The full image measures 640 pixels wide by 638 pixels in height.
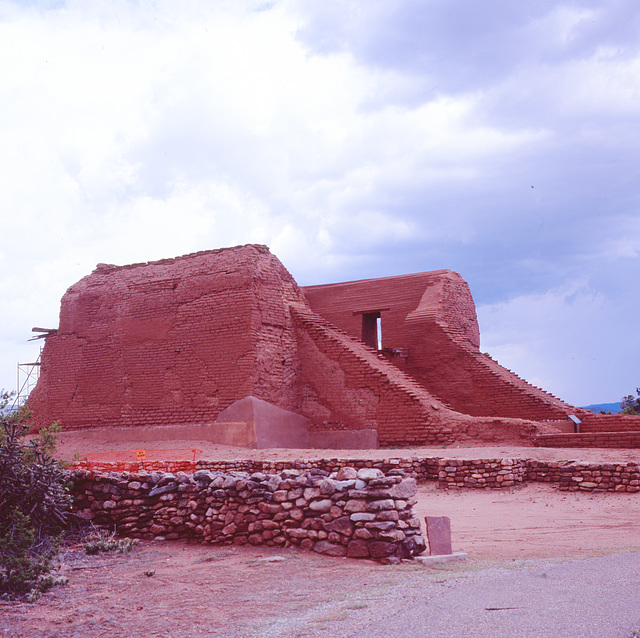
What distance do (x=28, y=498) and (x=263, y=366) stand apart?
9.72 meters

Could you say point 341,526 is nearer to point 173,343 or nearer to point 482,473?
point 482,473

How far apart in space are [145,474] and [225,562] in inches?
80.5

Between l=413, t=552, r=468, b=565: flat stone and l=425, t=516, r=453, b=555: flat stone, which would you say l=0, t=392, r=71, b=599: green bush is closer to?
l=413, t=552, r=468, b=565: flat stone

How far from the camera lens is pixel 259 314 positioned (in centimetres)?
1702

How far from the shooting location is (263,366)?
16.8 meters

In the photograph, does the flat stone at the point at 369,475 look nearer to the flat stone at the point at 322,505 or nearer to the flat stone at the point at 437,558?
the flat stone at the point at 322,505

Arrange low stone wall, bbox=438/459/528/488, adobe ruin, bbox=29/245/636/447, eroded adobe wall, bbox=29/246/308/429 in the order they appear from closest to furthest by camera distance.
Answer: low stone wall, bbox=438/459/528/488, adobe ruin, bbox=29/245/636/447, eroded adobe wall, bbox=29/246/308/429

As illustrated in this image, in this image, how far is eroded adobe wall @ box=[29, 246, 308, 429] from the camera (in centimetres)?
1692

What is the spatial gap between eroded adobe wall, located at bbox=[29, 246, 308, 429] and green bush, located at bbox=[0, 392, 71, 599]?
884 cm

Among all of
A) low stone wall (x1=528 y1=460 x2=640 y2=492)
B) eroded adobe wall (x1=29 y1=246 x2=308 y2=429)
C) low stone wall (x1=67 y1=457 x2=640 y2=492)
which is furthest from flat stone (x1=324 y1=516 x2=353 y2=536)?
eroded adobe wall (x1=29 y1=246 x2=308 y2=429)

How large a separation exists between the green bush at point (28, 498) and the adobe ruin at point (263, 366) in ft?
28.0

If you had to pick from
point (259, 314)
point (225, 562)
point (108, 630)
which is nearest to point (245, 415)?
point (259, 314)

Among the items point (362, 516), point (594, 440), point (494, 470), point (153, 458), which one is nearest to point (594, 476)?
point (494, 470)

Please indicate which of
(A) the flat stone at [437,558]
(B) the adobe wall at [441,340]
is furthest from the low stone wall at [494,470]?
(B) the adobe wall at [441,340]
